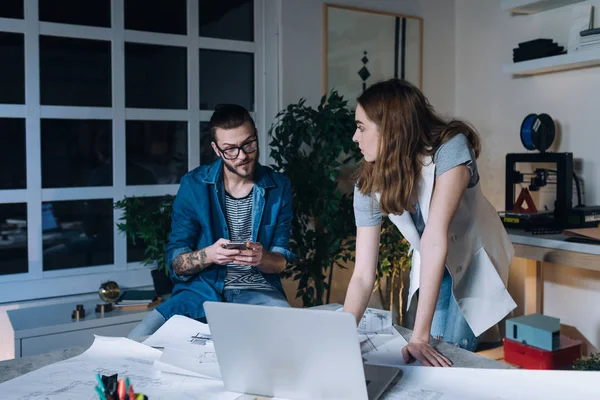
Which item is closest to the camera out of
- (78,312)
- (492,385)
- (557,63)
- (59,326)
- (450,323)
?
(492,385)

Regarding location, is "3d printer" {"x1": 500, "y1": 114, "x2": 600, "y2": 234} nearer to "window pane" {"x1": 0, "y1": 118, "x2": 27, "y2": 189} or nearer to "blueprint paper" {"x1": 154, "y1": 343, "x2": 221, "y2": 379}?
"blueprint paper" {"x1": 154, "y1": 343, "x2": 221, "y2": 379}

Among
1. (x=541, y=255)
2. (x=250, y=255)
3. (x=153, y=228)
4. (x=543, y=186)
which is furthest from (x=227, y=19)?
(x=541, y=255)

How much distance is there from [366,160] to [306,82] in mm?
1895

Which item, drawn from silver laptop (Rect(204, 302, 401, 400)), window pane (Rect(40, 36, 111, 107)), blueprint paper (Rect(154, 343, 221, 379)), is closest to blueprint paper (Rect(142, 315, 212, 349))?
blueprint paper (Rect(154, 343, 221, 379))

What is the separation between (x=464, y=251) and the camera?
1826 mm

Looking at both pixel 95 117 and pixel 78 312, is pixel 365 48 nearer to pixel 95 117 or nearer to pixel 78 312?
pixel 95 117

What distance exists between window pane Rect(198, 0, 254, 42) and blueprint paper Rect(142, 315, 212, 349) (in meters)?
2.24

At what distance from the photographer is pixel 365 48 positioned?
370 cm

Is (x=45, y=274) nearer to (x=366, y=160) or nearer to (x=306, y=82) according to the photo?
(x=306, y=82)

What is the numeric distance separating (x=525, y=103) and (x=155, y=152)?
7.25 ft

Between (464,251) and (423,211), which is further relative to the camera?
(464,251)

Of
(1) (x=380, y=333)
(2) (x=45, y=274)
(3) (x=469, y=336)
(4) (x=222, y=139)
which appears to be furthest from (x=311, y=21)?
(1) (x=380, y=333)

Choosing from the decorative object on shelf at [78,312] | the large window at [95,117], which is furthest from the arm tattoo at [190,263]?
the large window at [95,117]

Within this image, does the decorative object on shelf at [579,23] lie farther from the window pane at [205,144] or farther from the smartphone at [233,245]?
the smartphone at [233,245]
